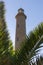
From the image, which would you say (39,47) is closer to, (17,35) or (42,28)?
(42,28)

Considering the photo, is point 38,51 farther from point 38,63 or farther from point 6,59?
point 6,59

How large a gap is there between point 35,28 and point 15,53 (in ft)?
3.76

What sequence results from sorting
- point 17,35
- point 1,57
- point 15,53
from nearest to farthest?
point 1,57 → point 15,53 → point 17,35

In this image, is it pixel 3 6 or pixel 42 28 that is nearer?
pixel 42 28

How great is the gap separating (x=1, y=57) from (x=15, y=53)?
0.70 metres

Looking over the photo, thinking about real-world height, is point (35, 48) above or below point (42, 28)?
below

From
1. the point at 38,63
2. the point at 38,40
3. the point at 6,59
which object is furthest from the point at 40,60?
the point at 6,59

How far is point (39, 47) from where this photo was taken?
716 centimetres

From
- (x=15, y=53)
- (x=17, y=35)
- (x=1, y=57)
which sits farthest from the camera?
(x=17, y=35)

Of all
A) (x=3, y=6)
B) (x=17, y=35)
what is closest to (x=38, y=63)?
(x=3, y=6)

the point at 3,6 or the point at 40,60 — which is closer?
the point at 40,60

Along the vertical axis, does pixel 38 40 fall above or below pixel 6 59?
above

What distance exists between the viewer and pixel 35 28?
7.24 m

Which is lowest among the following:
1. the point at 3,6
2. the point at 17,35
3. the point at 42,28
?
the point at 17,35
